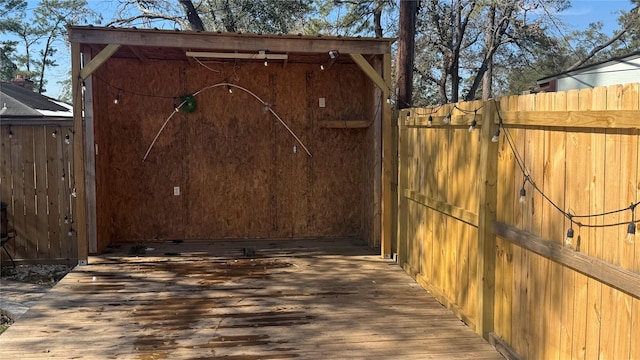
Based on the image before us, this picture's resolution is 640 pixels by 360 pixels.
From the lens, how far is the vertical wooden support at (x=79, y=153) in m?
5.86

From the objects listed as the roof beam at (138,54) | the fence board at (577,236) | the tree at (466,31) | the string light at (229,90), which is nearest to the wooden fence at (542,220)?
the fence board at (577,236)

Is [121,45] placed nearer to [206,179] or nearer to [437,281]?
[206,179]

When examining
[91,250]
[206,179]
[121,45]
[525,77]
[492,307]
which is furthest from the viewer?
[525,77]

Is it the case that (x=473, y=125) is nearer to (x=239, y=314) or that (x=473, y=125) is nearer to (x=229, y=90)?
(x=239, y=314)

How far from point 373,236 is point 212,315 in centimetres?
303

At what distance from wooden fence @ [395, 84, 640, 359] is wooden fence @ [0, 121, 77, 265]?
14.9 ft

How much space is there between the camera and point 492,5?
15.3 metres

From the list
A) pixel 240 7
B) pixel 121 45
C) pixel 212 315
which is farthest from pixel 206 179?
pixel 240 7

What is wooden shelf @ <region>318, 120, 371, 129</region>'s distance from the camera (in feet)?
23.1

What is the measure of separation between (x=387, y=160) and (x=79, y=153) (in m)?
3.52

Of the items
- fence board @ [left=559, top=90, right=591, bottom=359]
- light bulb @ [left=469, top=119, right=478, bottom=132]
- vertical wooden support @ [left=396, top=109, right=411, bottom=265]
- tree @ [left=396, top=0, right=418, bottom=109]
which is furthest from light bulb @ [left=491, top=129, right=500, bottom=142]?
tree @ [left=396, top=0, right=418, bottom=109]

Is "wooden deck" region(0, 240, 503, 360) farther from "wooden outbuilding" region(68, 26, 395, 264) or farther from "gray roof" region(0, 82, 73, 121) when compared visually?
"gray roof" region(0, 82, 73, 121)

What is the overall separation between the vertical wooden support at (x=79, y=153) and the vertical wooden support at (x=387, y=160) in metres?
3.44

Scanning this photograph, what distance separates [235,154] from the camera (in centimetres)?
747
